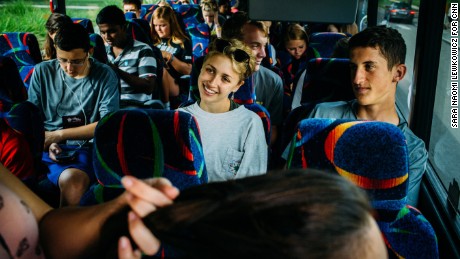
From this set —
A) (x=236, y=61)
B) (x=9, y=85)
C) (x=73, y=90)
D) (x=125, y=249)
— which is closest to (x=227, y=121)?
(x=236, y=61)

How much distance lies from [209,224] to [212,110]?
1.55 m

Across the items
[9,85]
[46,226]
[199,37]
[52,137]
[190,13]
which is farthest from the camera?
[190,13]

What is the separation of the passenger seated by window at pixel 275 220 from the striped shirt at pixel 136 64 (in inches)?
109

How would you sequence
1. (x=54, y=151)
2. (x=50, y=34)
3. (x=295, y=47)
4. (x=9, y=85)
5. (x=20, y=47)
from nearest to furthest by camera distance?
1. (x=9, y=85)
2. (x=54, y=151)
3. (x=20, y=47)
4. (x=50, y=34)
5. (x=295, y=47)

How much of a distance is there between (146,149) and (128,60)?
2119mm

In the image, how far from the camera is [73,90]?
2.68 meters

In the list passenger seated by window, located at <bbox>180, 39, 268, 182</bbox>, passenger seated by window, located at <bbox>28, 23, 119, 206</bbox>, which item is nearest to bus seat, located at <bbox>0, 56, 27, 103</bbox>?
passenger seated by window, located at <bbox>28, 23, 119, 206</bbox>

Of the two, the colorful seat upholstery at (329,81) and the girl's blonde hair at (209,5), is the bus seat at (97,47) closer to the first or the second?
the colorful seat upholstery at (329,81)

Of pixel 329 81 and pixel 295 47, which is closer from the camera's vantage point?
pixel 329 81

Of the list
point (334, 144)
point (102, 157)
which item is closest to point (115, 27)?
point (102, 157)

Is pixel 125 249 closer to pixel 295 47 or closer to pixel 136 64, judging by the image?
pixel 136 64

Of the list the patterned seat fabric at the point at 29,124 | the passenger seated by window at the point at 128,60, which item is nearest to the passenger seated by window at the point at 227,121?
the patterned seat fabric at the point at 29,124

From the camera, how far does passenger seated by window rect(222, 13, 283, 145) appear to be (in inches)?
107

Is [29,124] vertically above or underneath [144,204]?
underneath
